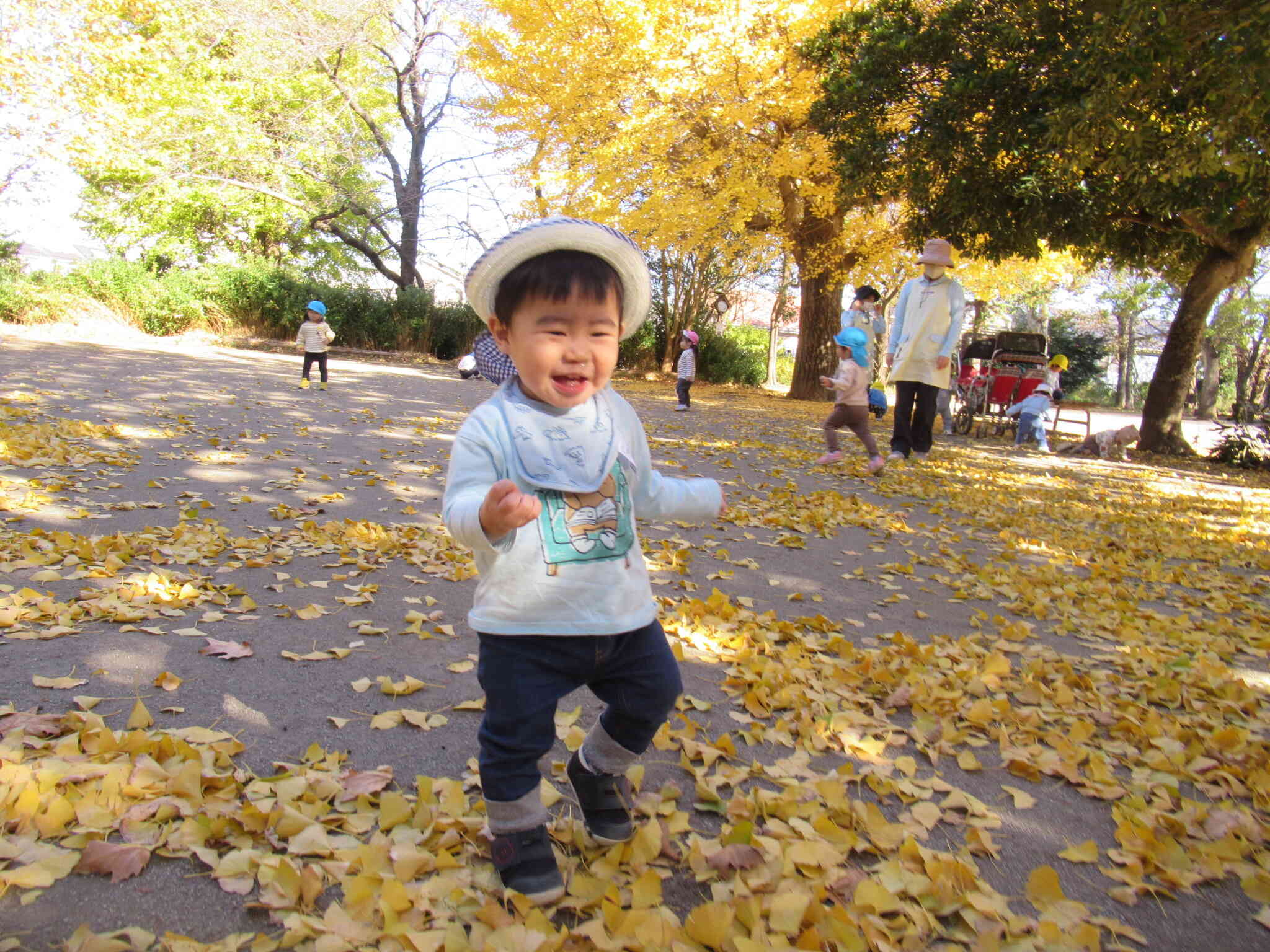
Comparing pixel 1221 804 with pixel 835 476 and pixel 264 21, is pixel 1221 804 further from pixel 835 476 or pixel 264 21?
pixel 264 21

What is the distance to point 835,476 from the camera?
807 centimetres

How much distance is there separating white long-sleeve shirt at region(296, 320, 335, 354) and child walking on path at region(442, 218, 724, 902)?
38.5ft

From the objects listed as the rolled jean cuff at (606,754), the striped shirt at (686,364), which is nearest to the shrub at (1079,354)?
the striped shirt at (686,364)

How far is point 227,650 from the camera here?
3027mm

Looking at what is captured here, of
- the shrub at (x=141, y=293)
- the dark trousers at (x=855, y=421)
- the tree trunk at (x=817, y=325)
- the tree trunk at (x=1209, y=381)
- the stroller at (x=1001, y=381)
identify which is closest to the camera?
the dark trousers at (x=855, y=421)

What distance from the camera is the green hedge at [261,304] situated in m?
22.3

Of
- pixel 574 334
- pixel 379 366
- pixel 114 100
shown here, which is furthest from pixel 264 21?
pixel 574 334

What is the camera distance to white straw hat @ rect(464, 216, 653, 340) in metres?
1.86

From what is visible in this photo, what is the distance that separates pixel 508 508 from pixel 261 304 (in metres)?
25.1

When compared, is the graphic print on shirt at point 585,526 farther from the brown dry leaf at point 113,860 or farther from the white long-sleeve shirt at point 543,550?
the brown dry leaf at point 113,860

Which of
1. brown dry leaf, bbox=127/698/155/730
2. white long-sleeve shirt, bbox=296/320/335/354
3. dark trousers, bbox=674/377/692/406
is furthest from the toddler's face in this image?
dark trousers, bbox=674/377/692/406

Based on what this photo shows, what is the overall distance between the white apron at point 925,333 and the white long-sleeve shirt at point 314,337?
8.54 meters

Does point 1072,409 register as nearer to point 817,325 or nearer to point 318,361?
point 817,325

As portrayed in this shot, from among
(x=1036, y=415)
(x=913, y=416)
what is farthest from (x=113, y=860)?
(x=1036, y=415)
